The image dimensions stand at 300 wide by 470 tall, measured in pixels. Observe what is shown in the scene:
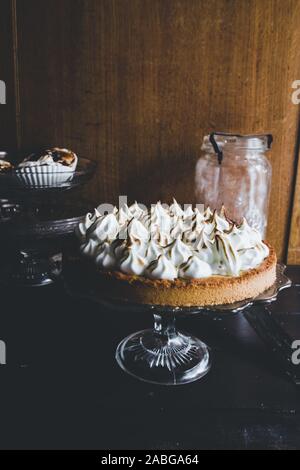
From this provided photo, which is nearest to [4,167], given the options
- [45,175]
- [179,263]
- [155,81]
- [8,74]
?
[45,175]

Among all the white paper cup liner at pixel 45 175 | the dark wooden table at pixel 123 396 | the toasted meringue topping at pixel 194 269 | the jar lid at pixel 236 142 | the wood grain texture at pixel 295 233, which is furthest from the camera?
the wood grain texture at pixel 295 233

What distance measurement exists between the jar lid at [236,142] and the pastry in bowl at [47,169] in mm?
477

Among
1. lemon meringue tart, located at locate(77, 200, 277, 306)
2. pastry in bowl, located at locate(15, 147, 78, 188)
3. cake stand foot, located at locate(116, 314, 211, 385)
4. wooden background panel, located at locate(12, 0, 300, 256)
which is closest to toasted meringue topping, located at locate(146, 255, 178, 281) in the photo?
lemon meringue tart, located at locate(77, 200, 277, 306)

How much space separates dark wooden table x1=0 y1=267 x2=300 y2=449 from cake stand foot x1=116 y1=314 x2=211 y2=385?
0.03 metres

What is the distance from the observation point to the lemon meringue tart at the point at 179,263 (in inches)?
37.3

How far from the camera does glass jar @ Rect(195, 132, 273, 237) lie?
1.63 meters

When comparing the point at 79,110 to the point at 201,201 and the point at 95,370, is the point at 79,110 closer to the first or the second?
the point at 201,201

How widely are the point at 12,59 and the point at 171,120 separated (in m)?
0.63

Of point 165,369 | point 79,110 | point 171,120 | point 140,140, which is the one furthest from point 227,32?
point 165,369

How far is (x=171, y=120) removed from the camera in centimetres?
175

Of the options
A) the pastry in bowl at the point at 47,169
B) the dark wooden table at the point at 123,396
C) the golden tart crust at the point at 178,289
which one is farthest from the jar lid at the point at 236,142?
the golden tart crust at the point at 178,289

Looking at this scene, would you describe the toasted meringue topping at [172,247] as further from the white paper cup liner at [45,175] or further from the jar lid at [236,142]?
the jar lid at [236,142]

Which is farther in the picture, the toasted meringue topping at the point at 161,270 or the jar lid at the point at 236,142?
the jar lid at the point at 236,142

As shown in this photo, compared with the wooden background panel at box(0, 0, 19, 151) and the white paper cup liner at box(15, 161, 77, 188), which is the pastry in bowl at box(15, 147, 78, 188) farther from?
the wooden background panel at box(0, 0, 19, 151)
